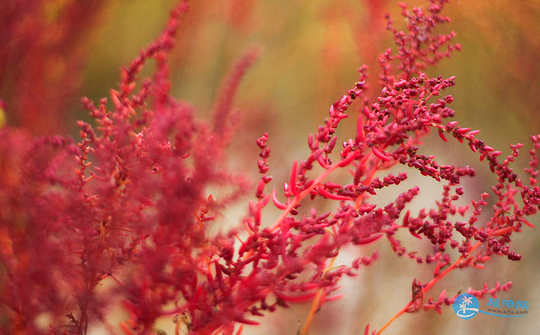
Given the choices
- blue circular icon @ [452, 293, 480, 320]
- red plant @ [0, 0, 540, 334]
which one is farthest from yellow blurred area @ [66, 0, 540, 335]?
red plant @ [0, 0, 540, 334]

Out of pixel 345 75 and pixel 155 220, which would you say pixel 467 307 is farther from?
pixel 155 220

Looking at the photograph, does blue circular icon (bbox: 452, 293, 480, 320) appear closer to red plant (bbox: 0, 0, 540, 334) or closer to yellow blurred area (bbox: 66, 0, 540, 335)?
yellow blurred area (bbox: 66, 0, 540, 335)

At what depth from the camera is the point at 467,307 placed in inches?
31.5

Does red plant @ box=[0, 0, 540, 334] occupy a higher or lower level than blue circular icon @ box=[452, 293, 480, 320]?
lower

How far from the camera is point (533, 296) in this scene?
0.81 metres

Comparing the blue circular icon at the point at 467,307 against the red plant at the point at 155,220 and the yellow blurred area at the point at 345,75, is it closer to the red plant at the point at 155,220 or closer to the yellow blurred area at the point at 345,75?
the yellow blurred area at the point at 345,75

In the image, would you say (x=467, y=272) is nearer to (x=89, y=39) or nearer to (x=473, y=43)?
(x=473, y=43)

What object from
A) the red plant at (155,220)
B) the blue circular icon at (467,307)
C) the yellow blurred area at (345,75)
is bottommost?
the red plant at (155,220)

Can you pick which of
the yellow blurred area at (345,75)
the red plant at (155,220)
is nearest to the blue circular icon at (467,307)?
the yellow blurred area at (345,75)

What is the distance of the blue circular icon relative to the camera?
792 mm

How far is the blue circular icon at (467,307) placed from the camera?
0.79m

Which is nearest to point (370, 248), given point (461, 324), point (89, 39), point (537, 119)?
point (461, 324)

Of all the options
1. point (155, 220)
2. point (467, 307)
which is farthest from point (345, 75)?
point (155, 220)

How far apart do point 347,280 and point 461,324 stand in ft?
0.58
